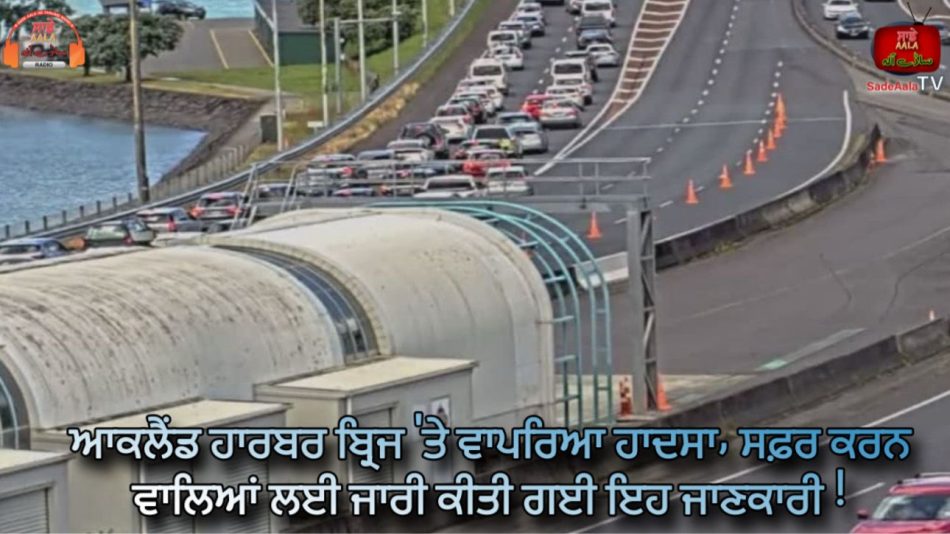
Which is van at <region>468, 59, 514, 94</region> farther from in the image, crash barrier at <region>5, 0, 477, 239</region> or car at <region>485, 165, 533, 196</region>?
car at <region>485, 165, 533, 196</region>

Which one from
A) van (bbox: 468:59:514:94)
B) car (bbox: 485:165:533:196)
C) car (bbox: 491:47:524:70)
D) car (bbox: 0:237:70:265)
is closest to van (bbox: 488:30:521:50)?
car (bbox: 491:47:524:70)

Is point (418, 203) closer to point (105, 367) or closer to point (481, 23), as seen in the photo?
point (105, 367)

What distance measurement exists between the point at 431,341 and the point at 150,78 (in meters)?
135

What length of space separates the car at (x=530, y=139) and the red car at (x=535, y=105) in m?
6.97

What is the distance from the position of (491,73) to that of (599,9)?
49.7 ft

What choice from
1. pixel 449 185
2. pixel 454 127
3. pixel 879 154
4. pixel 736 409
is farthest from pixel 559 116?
pixel 736 409

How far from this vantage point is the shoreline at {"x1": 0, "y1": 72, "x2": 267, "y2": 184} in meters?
141

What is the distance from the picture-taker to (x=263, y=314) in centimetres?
3259

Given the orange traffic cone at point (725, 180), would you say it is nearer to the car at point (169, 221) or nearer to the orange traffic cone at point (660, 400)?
the car at point (169, 221)

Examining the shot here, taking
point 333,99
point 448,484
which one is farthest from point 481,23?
point 448,484

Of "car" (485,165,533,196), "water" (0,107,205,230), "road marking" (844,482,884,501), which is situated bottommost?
"water" (0,107,205,230)

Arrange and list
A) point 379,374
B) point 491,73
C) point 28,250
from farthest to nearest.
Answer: point 491,73 → point 28,250 → point 379,374

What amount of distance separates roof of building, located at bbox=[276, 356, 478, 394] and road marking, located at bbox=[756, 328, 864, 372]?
13.7m

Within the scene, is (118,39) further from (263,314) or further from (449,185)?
(263,314)
